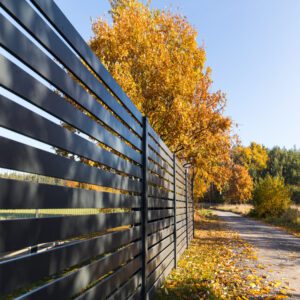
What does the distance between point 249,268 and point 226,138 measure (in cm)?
997

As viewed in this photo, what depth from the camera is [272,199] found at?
29.5 meters

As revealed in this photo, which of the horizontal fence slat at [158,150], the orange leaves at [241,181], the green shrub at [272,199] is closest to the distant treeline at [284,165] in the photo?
the orange leaves at [241,181]

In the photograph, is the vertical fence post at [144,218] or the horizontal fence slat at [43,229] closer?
the horizontal fence slat at [43,229]

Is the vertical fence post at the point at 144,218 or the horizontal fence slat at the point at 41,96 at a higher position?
the horizontal fence slat at the point at 41,96

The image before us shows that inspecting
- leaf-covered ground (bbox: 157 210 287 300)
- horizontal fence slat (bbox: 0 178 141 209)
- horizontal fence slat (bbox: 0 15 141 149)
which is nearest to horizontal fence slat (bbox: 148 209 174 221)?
leaf-covered ground (bbox: 157 210 287 300)

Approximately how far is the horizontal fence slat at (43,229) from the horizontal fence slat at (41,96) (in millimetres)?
580

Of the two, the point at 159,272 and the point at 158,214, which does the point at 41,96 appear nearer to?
the point at 158,214

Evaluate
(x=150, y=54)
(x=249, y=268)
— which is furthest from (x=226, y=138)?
(x=249, y=268)

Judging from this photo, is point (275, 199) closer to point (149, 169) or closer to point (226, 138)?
point (226, 138)

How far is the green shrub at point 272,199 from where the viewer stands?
29281 millimetres

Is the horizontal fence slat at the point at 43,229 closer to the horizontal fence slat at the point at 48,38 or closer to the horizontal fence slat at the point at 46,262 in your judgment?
the horizontal fence slat at the point at 46,262

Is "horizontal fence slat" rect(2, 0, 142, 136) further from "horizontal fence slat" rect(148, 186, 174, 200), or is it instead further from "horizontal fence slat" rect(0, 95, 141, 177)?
"horizontal fence slat" rect(148, 186, 174, 200)

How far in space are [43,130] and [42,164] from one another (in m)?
0.18

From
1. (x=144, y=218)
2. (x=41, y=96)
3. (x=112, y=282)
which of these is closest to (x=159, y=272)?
(x=144, y=218)
